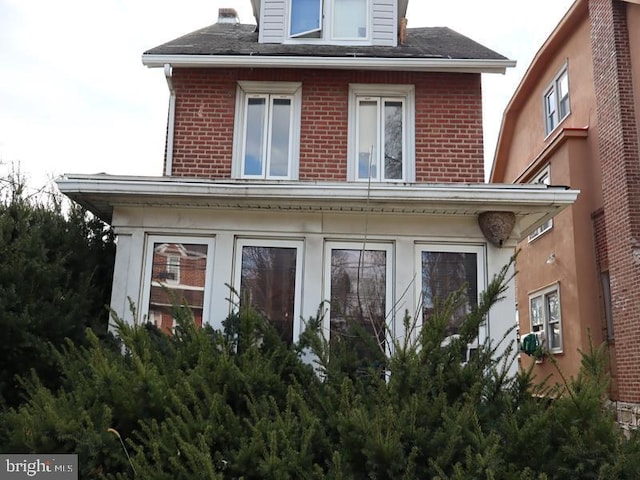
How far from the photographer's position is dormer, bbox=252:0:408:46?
9164 millimetres

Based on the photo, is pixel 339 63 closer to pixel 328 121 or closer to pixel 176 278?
pixel 328 121

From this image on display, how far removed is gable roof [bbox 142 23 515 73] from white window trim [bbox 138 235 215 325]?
2.79m

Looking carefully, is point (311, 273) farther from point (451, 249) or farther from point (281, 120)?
point (281, 120)

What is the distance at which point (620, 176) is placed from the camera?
36.8 feet

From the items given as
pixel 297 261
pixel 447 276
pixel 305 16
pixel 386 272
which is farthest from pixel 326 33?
pixel 447 276

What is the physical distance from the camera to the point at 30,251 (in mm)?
6566

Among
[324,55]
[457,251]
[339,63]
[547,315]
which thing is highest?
[324,55]

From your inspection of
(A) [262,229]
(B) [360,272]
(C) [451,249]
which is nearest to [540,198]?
(C) [451,249]

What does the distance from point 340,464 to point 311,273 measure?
3.04 m

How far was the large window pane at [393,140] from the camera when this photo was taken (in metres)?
8.23

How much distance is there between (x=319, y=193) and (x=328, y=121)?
2.16m

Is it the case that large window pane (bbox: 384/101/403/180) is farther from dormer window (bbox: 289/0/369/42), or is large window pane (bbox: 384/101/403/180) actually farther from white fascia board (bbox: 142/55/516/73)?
dormer window (bbox: 289/0/369/42)

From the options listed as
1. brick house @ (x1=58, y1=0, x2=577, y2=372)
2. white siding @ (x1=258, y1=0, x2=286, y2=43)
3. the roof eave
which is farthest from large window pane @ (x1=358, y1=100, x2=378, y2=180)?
white siding @ (x1=258, y1=0, x2=286, y2=43)

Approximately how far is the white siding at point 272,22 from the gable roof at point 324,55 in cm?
21
